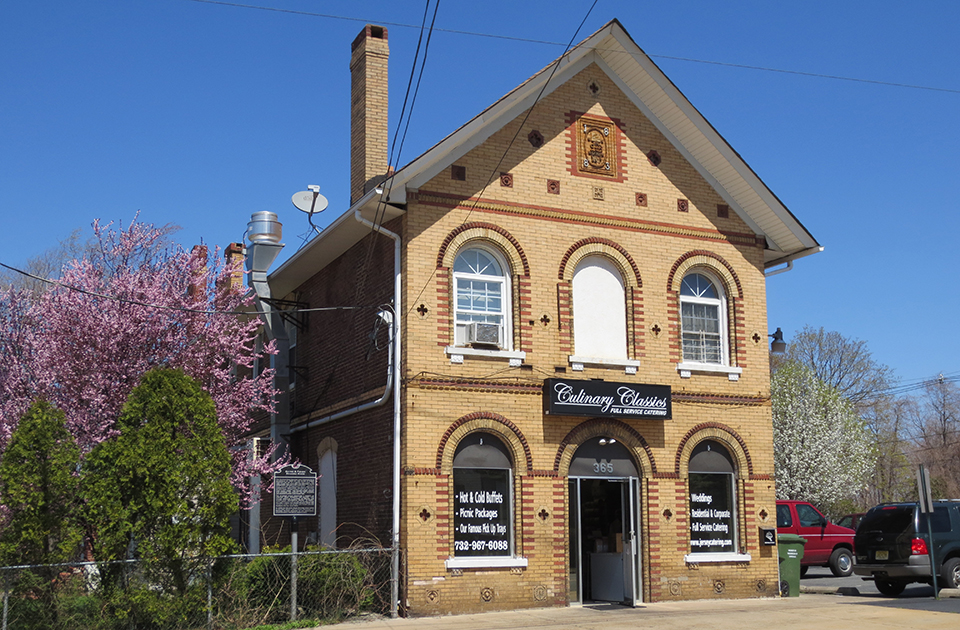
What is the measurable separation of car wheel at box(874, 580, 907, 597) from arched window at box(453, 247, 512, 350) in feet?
30.1

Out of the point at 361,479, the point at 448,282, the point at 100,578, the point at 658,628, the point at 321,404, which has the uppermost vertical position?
the point at 448,282

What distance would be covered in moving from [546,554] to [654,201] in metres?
6.82

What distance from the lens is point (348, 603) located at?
14.6 meters

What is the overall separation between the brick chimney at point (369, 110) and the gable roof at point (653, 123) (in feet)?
5.32

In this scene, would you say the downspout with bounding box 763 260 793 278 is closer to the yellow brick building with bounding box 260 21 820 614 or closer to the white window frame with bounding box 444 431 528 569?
the yellow brick building with bounding box 260 21 820 614

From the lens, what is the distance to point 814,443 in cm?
3962

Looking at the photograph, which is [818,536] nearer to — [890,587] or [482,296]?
[890,587]

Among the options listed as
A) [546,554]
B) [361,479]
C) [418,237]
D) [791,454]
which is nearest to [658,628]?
[546,554]

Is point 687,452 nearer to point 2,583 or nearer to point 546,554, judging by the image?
point 546,554

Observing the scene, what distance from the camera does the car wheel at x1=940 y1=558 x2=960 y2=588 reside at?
A: 60.5 ft

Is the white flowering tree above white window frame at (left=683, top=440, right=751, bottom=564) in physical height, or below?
above

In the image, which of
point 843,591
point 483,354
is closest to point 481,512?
point 483,354

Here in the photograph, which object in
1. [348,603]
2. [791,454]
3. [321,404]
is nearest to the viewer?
[348,603]

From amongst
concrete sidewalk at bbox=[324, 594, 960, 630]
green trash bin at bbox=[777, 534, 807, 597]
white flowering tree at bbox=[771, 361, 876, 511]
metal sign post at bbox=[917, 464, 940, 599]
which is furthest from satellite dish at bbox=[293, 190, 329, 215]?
white flowering tree at bbox=[771, 361, 876, 511]
